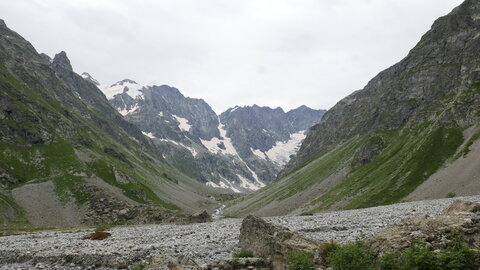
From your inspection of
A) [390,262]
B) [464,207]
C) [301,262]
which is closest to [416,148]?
[464,207]

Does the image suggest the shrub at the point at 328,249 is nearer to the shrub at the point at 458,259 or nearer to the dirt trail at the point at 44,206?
the shrub at the point at 458,259

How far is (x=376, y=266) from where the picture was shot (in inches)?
716

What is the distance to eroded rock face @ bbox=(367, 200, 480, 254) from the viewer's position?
58.0 ft

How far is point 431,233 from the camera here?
1853 cm

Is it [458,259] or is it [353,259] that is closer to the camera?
[458,259]

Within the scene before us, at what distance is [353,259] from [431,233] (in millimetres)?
4358

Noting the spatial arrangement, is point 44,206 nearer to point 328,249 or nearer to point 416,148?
point 328,249

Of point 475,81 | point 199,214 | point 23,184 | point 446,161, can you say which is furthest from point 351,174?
point 23,184

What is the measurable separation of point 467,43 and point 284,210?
13557cm

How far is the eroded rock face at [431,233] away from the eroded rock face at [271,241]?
460 centimetres

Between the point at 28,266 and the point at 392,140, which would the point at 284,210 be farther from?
the point at 28,266

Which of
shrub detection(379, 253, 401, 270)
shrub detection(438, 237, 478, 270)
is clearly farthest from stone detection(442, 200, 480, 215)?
shrub detection(379, 253, 401, 270)

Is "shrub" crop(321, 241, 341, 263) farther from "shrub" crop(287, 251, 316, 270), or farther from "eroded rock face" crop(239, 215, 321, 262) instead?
"shrub" crop(287, 251, 316, 270)

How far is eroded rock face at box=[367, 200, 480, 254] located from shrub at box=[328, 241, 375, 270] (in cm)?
88
